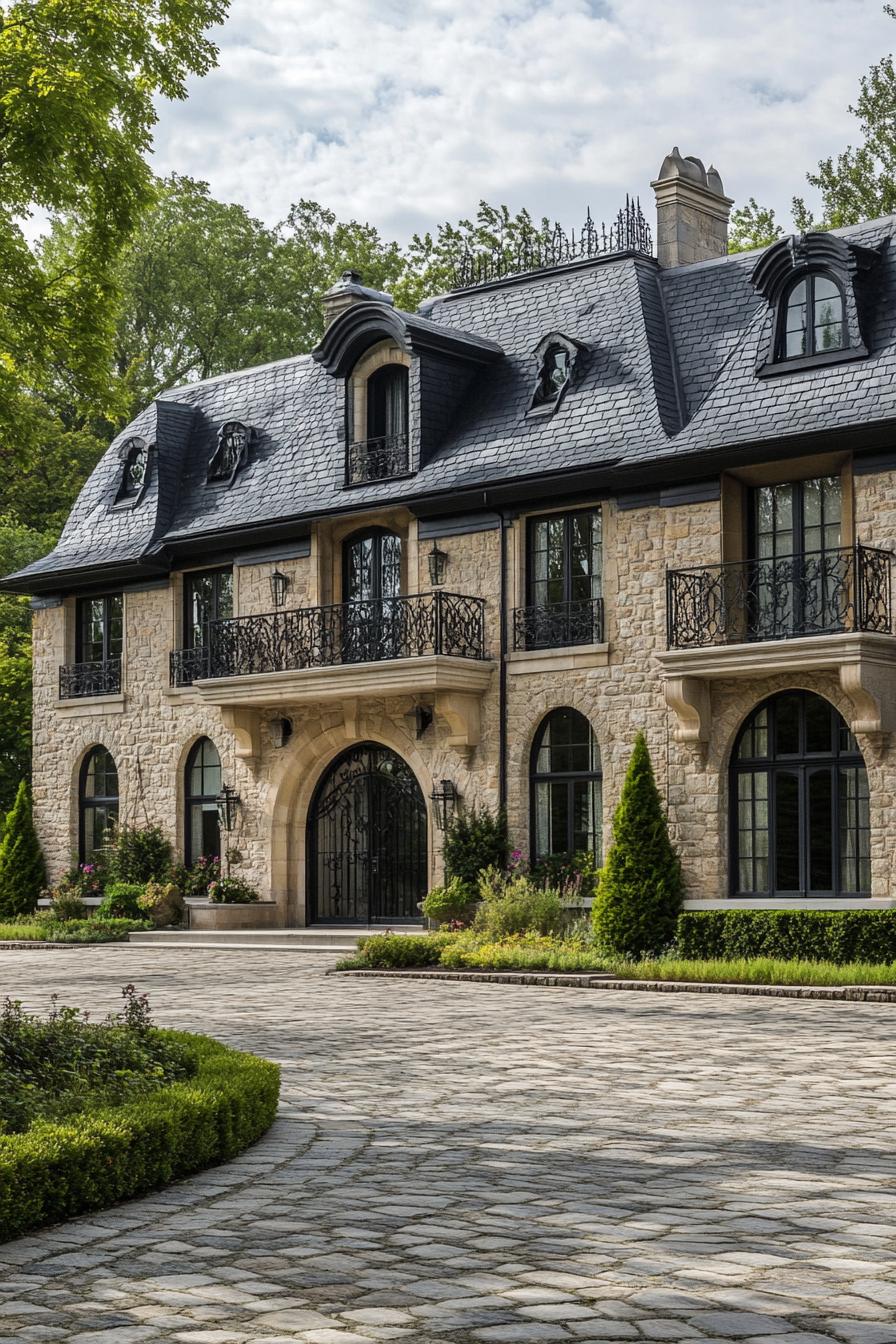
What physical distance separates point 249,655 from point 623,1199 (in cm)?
2034

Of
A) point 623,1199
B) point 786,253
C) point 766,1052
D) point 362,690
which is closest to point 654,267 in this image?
point 786,253

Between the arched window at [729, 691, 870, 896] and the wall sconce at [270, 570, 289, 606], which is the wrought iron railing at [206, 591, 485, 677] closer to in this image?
the wall sconce at [270, 570, 289, 606]

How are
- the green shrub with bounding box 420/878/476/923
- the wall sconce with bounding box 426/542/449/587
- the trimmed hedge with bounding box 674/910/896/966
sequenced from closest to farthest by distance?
1. the trimmed hedge with bounding box 674/910/896/966
2. the green shrub with bounding box 420/878/476/923
3. the wall sconce with bounding box 426/542/449/587

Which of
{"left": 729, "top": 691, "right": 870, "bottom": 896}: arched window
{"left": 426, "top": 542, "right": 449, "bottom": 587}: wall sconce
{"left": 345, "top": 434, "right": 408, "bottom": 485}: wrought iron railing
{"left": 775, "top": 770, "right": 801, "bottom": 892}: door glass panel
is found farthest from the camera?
{"left": 345, "top": 434, "right": 408, "bottom": 485}: wrought iron railing

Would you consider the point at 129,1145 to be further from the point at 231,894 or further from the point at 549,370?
the point at 231,894

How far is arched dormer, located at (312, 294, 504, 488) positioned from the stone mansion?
0.18 ft

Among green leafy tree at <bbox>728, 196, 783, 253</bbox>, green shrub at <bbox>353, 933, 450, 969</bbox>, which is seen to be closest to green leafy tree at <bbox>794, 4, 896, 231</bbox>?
green leafy tree at <bbox>728, 196, 783, 253</bbox>

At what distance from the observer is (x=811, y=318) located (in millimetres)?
22000

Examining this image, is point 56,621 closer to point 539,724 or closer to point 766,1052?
point 539,724

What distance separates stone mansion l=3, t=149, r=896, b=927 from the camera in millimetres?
21062

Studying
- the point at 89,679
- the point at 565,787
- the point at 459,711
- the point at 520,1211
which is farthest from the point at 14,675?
the point at 520,1211

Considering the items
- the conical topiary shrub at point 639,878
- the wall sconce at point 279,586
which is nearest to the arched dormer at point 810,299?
the conical topiary shrub at point 639,878

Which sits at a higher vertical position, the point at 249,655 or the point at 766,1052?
the point at 249,655

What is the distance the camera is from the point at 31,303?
45.9 feet
